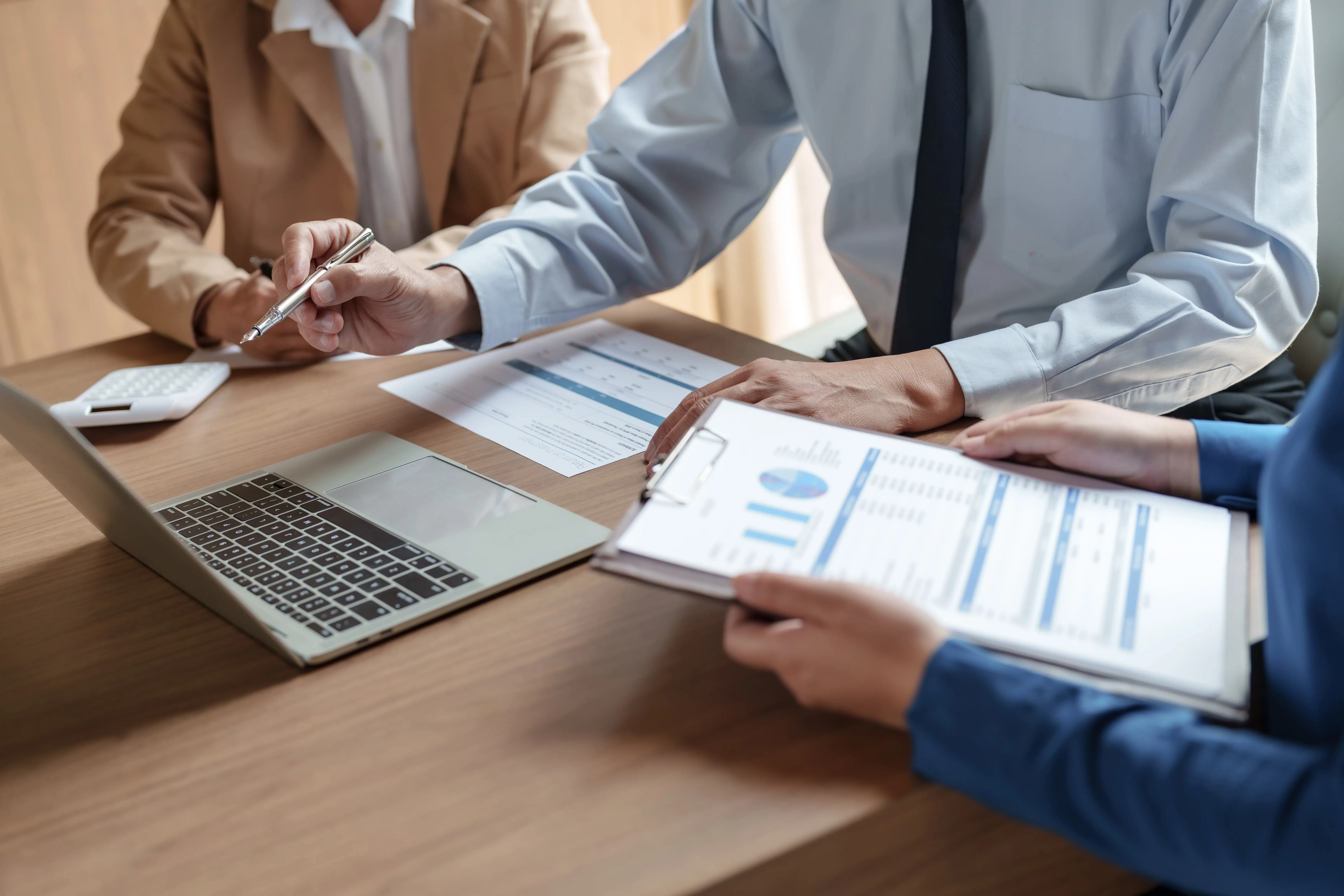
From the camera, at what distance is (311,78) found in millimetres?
1300

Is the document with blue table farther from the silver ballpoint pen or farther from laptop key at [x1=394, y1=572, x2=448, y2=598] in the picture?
the silver ballpoint pen

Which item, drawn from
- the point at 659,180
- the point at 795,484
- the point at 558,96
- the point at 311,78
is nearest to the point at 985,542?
the point at 795,484

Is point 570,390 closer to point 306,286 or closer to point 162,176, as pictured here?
point 306,286

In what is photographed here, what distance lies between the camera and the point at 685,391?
2.86 feet

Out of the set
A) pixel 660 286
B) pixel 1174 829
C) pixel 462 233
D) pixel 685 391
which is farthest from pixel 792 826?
pixel 462 233

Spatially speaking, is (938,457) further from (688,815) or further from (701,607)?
(688,815)

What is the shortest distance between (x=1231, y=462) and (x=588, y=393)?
1.64 feet

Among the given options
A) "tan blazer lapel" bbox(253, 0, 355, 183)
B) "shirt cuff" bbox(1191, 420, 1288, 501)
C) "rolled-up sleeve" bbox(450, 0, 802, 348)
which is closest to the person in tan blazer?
"tan blazer lapel" bbox(253, 0, 355, 183)

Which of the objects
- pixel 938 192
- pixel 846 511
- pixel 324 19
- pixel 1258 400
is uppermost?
pixel 324 19

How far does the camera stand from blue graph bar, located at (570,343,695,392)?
883 millimetres

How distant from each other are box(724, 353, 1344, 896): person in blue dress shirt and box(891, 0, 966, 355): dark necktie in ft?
1.60

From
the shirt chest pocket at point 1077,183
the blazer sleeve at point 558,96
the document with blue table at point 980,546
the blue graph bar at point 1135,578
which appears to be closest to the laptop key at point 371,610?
the document with blue table at point 980,546

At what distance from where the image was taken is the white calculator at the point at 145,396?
2.90 feet

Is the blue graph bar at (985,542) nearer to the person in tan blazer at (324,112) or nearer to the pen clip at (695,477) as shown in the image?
the pen clip at (695,477)
